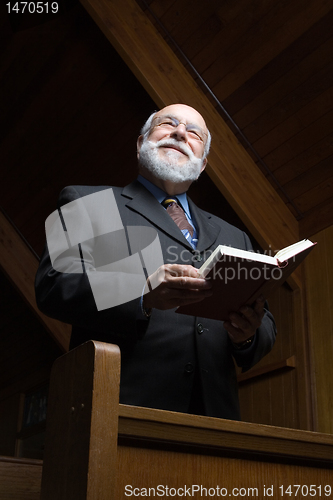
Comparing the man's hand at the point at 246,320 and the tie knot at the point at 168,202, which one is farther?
the tie knot at the point at 168,202

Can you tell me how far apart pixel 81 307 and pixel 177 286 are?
0.87 ft


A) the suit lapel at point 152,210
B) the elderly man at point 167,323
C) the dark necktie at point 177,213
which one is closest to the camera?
the elderly man at point 167,323

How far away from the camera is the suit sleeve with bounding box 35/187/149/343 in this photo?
4.21 feet

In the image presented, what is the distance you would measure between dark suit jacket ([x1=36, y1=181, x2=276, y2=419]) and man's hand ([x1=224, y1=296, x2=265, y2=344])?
10cm

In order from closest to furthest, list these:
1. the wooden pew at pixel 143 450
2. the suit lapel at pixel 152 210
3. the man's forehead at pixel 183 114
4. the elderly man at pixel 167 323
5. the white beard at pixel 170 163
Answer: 1. the wooden pew at pixel 143 450
2. the elderly man at pixel 167 323
3. the suit lapel at pixel 152 210
4. the white beard at pixel 170 163
5. the man's forehead at pixel 183 114

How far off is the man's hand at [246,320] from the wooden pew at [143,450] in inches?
14.8

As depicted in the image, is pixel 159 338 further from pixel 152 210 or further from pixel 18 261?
pixel 18 261

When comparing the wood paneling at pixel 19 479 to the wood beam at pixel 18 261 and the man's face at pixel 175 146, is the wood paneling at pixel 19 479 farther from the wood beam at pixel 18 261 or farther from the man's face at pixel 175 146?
the wood beam at pixel 18 261

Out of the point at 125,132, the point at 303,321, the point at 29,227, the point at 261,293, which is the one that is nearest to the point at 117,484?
the point at 261,293

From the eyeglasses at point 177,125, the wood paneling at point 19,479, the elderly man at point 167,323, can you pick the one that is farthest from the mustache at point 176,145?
the wood paneling at point 19,479

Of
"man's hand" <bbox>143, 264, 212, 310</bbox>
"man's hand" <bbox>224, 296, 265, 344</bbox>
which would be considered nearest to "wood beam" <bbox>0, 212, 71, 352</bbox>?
"man's hand" <bbox>224, 296, 265, 344</bbox>

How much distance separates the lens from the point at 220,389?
1.42 meters

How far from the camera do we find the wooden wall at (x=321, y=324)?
2.99 meters

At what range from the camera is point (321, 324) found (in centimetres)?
314
